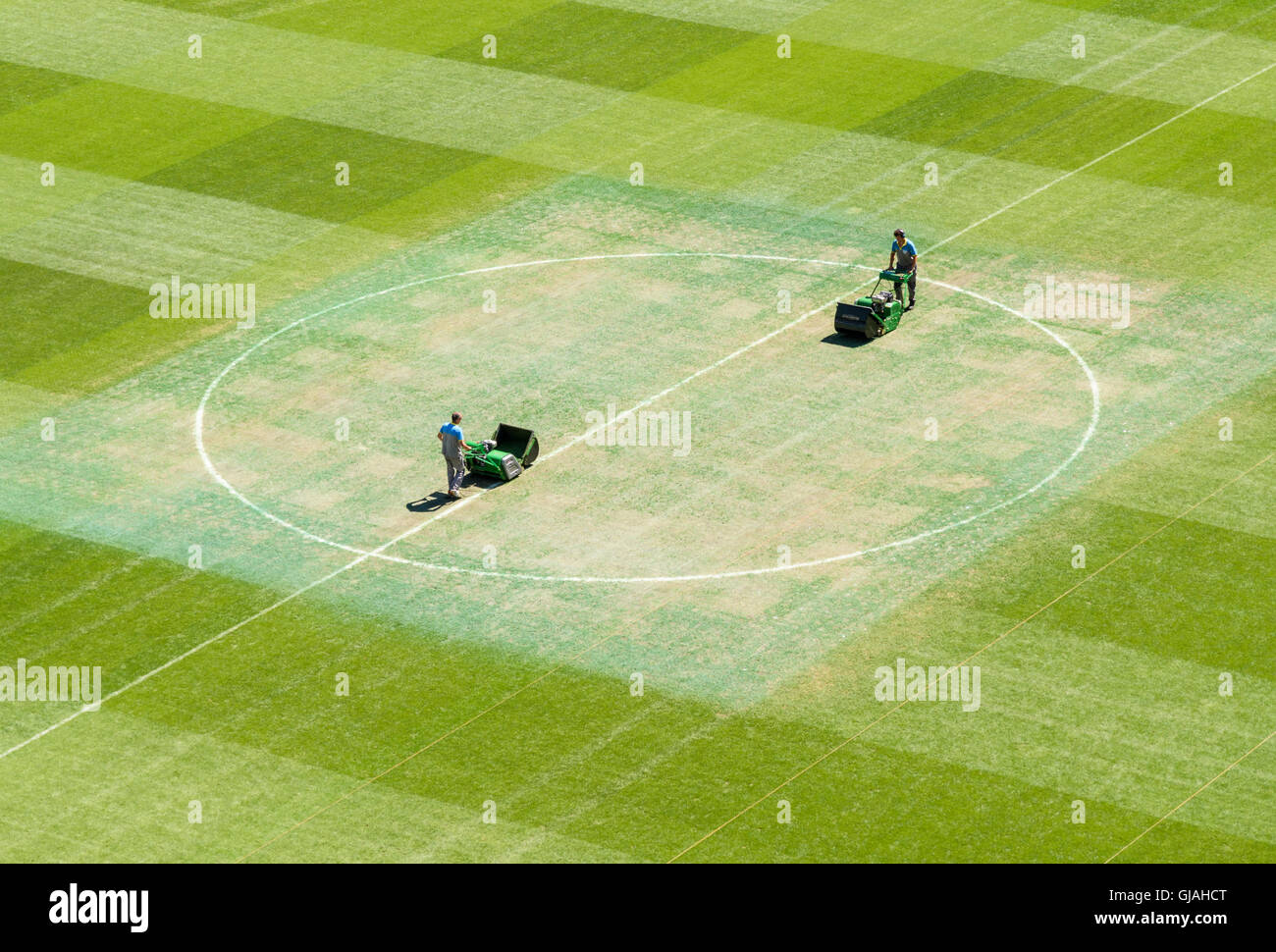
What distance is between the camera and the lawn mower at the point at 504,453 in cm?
6275

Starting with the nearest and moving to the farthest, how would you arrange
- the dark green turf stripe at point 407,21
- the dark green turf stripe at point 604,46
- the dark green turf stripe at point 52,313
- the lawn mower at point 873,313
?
the lawn mower at point 873,313
the dark green turf stripe at point 52,313
the dark green turf stripe at point 604,46
the dark green turf stripe at point 407,21

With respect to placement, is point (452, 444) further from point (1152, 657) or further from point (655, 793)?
point (1152, 657)

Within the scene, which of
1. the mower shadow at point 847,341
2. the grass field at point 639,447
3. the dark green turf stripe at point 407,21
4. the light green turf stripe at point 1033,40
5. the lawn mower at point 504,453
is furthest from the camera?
the dark green turf stripe at point 407,21

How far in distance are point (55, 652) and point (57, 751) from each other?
4.25m

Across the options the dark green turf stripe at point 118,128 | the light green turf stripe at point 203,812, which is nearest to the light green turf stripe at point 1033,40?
the dark green turf stripe at point 118,128

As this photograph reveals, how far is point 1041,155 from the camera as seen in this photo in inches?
3317

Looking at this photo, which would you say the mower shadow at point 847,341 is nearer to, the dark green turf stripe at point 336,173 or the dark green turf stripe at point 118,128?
the dark green turf stripe at point 336,173

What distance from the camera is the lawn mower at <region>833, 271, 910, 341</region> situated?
70.4 metres

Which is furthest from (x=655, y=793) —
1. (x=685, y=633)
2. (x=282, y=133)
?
(x=282, y=133)

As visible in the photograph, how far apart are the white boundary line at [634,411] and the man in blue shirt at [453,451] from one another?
0.55m

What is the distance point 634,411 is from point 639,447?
83.0 inches

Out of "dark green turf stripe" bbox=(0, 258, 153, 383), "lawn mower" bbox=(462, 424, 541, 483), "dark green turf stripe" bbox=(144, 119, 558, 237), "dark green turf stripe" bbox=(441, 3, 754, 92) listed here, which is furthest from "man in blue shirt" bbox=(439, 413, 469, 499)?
"dark green turf stripe" bbox=(441, 3, 754, 92)

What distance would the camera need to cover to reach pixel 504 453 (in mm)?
63000

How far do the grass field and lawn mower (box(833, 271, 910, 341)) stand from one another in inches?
24.9
